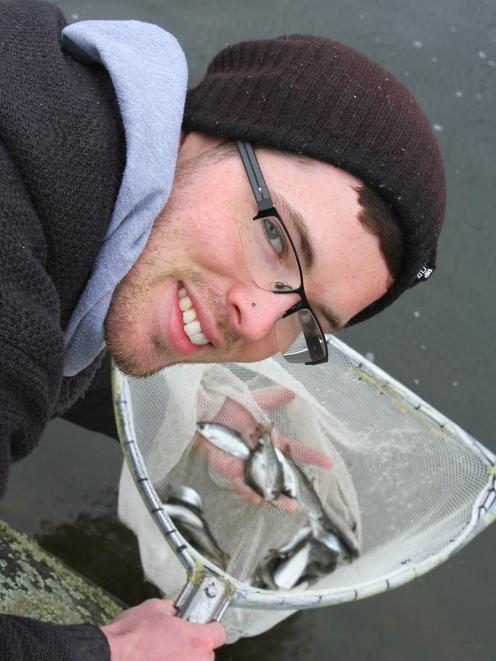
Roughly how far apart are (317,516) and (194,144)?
1.74m

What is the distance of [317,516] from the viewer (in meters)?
2.99

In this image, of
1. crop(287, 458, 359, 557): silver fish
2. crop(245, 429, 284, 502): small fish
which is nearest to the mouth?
crop(245, 429, 284, 502): small fish

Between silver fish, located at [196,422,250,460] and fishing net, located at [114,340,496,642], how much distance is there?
0.02m

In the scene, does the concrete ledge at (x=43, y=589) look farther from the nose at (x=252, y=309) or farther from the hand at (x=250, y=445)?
the nose at (x=252, y=309)

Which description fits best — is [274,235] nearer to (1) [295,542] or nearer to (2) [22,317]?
(2) [22,317]

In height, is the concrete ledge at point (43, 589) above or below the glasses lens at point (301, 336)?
below

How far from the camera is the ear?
6.15 feet

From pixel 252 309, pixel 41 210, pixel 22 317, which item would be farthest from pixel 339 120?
pixel 22 317

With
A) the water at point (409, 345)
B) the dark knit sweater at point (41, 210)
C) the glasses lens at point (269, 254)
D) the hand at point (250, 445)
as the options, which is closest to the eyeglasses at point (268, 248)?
the glasses lens at point (269, 254)

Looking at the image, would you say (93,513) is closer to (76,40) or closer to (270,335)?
(270,335)

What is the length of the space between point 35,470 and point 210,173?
188 centimetres

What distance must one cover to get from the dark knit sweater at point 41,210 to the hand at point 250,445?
1171mm

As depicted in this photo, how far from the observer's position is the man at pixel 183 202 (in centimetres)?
157

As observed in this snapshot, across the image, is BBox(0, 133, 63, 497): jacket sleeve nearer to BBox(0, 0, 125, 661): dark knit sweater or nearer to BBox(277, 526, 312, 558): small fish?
BBox(0, 0, 125, 661): dark knit sweater
